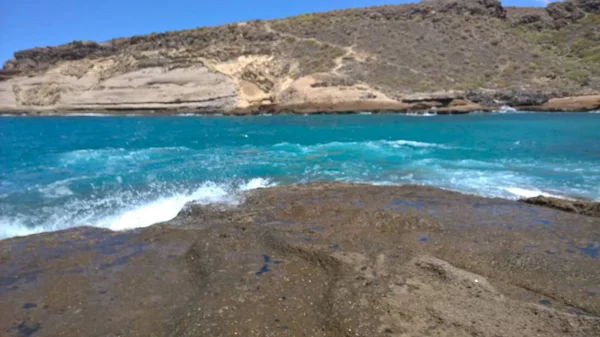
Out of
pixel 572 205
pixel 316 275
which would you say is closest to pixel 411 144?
pixel 572 205

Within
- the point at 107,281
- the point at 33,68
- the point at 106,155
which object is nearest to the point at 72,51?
the point at 33,68

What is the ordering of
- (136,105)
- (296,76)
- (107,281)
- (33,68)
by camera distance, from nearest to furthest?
(107,281) → (296,76) → (136,105) → (33,68)

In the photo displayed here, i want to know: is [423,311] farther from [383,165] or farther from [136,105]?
[136,105]

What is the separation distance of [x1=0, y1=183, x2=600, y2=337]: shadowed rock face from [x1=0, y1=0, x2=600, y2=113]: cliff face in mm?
37696

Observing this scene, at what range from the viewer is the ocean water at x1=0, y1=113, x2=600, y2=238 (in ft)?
29.6

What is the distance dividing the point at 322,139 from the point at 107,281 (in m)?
18.3

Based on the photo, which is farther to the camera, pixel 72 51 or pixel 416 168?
pixel 72 51

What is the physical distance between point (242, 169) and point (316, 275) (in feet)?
31.2

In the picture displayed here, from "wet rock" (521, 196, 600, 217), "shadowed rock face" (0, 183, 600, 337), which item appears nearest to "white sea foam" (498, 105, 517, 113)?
"wet rock" (521, 196, 600, 217)

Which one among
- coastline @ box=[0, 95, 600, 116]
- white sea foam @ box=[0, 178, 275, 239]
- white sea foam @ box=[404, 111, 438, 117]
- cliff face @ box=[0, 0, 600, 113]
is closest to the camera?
white sea foam @ box=[0, 178, 275, 239]

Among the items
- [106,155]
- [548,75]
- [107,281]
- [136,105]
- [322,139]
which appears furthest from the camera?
[136,105]

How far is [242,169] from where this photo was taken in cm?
1352

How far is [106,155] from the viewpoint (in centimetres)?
1825

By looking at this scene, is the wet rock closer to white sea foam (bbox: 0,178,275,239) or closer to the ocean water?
the ocean water
